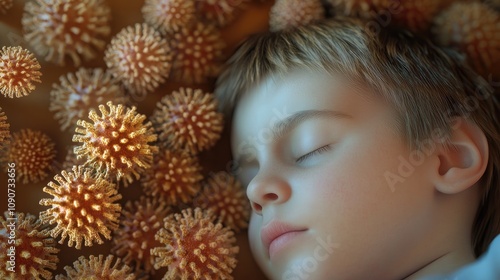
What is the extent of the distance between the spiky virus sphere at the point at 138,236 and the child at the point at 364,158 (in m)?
0.14

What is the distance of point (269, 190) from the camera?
67 centimetres

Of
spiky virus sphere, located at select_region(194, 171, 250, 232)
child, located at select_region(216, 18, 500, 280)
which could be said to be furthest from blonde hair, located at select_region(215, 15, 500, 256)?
spiky virus sphere, located at select_region(194, 171, 250, 232)

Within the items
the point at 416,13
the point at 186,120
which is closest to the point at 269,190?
the point at 186,120

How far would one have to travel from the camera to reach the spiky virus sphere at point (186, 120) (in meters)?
0.74

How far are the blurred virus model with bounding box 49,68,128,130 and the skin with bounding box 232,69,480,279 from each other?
213 mm

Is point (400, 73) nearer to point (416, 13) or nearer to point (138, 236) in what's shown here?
point (416, 13)

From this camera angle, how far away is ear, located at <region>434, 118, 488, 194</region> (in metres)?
0.68

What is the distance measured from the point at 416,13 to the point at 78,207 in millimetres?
Answer: 570

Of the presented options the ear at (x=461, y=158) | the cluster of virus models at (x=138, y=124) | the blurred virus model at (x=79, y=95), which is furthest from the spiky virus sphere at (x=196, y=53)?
the ear at (x=461, y=158)

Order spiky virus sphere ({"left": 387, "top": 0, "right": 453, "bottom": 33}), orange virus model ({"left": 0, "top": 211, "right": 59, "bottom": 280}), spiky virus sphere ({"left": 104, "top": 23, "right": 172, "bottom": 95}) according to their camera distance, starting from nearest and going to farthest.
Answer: orange virus model ({"left": 0, "top": 211, "right": 59, "bottom": 280}), spiky virus sphere ({"left": 104, "top": 23, "right": 172, "bottom": 95}), spiky virus sphere ({"left": 387, "top": 0, "right": 453, "bottom": 33})

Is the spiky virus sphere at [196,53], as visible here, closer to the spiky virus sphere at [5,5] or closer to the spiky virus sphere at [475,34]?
the spiky virus sphere at [5,5]

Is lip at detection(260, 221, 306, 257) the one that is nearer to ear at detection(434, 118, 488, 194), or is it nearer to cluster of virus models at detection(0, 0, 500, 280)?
cluster of virus models at detection(0, 0, 500, 280)

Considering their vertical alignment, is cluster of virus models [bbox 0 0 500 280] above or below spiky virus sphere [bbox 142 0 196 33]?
below

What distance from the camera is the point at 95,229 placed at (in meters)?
0.63
